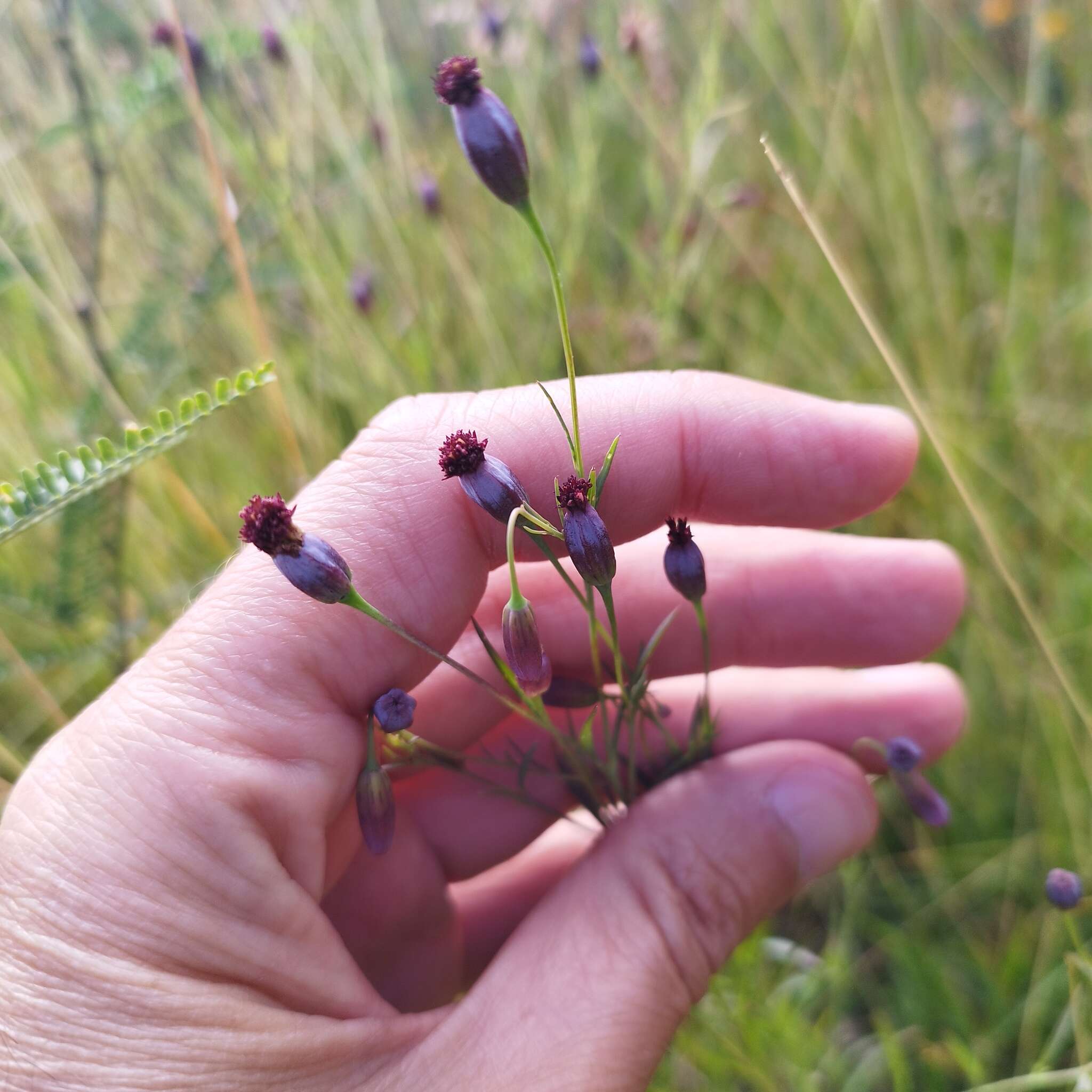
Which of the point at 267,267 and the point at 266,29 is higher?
the point at 266,29

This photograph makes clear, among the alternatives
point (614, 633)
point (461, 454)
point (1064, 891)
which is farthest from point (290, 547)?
point (1064, 891)

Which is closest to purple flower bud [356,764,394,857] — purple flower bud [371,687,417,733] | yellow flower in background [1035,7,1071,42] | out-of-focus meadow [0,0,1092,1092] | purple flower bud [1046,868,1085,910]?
purple flower bud [371,687,417,733]

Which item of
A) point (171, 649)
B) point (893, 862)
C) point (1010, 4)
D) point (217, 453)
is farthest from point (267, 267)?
point (1010, 4)

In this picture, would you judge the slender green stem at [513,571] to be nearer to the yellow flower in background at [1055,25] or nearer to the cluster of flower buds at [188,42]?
the cluster of flower buds at [188,42]

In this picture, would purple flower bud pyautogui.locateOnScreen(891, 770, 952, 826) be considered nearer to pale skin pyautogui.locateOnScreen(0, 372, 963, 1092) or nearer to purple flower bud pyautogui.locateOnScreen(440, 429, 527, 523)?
pale skin pyautogui.locateOnScreen(0, 372, 963, 1092)

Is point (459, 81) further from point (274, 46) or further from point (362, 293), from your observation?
point (274, 46)

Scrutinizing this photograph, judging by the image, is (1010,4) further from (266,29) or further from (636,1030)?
(636,1030)
